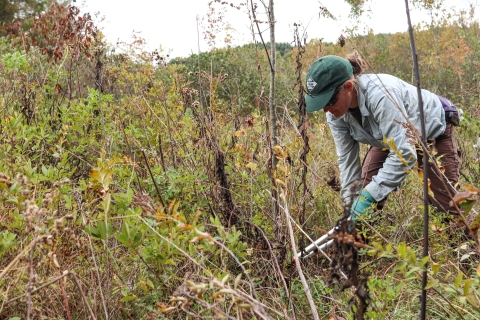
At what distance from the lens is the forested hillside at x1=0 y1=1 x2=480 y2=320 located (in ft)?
→ 4.40

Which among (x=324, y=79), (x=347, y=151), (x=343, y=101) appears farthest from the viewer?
(x=347, y=151)

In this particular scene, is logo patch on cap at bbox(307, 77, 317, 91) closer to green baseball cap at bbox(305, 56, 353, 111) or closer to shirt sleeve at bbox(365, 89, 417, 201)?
green baseball cap at bbox(305, 56, 353, 111)

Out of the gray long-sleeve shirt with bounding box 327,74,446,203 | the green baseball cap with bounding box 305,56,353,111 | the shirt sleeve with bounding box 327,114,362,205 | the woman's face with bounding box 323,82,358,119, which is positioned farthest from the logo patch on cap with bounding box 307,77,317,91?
the shirt sleeve with bounding box 327,114,362,205

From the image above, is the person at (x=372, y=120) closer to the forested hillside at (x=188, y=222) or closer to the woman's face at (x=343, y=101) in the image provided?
the woman's face at (x=343, y=101)

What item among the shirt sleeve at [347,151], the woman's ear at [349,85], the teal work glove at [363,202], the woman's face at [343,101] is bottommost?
the teal work glove at [363,202]

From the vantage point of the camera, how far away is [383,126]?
8.08 ft

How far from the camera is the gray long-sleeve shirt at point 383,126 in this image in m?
2.41

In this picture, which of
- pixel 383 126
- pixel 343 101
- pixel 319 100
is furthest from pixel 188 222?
pixel 383 126

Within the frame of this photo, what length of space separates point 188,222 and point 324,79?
41.6 inches

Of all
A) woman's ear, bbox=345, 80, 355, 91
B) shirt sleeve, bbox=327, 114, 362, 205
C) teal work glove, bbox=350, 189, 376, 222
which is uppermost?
woman's ear, bbox=345, 80, 355, 91

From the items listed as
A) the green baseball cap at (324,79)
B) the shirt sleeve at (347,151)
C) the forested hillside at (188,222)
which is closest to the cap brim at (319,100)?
the green baseball cap at (324,79)

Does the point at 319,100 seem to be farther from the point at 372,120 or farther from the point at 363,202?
the point at 363,202

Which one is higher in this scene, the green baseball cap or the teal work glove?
the green baseball cap

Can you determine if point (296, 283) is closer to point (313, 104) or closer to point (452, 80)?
point (313, 104)
